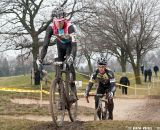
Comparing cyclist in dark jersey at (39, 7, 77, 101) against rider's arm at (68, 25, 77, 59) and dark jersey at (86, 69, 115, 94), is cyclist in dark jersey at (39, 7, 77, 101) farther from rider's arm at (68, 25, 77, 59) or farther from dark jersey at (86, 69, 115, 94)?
dark jersey at (86, 69, 115, 94)

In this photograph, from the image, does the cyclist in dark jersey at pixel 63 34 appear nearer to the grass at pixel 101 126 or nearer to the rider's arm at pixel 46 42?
the rider's arm at pixel 46 42

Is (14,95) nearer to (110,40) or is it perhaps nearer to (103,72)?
(103,72)

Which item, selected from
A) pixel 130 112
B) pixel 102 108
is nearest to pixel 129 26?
pixel 130 112

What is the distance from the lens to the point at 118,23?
156ft

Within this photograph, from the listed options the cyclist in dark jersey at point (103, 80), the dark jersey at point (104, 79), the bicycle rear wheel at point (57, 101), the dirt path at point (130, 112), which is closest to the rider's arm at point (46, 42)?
the bicycle rear wheel at point (57, 101)

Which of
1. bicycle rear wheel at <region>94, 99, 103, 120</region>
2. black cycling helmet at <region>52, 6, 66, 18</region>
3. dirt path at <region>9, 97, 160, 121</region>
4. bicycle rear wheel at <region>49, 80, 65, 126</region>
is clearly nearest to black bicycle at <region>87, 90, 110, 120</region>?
bicycle rear wheel at <region>94, 99, 103, 120</region>

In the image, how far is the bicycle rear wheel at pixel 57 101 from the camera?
29.9 feet

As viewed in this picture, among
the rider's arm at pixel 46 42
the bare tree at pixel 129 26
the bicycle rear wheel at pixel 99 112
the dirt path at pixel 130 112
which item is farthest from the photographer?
the bare tree at pixel 129 26

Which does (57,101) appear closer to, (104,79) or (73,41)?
A: (73,41)

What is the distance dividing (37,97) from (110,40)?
78.8 feet

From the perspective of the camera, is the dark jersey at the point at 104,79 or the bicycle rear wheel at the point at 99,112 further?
the bicycle rear wheel at the point at 99,112

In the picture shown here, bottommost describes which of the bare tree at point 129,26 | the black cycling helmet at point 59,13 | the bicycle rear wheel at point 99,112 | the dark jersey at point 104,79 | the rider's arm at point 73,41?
the bicycle rear wheel at point 99,112

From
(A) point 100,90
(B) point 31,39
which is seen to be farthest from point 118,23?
(A) point 100,90

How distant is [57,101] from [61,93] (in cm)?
19
